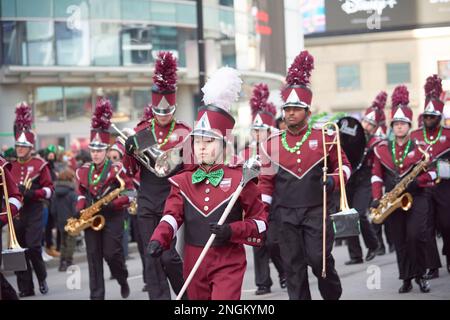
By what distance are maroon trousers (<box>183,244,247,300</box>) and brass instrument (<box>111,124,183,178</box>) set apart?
3.17 meters

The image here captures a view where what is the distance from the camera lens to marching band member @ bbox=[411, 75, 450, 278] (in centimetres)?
1298

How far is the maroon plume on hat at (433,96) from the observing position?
12.9 meters

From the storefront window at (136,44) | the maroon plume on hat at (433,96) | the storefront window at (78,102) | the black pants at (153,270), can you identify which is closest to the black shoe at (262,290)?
the black pants at (153,270)

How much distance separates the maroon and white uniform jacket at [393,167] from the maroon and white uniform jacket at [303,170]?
232 centimetres

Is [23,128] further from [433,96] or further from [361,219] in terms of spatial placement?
[433,96]

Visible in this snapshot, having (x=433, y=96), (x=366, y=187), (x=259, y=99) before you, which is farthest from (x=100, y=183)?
(x=366, y=187)

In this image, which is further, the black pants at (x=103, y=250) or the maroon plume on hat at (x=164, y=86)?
the black pants at (x=103, y=250)

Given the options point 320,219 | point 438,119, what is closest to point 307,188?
point 320,219

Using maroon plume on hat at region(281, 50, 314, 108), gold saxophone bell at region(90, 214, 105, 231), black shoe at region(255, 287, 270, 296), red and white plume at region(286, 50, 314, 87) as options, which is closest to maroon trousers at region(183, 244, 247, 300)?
maroon plume on hat at region(281, 50, 314, 108)

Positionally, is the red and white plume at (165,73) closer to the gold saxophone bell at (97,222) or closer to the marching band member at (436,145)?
the gold saxophone bell at (97,222)

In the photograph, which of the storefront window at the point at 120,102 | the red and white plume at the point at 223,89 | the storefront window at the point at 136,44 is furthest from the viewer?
the storefront window at the point at 120,102

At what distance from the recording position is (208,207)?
8023 mm

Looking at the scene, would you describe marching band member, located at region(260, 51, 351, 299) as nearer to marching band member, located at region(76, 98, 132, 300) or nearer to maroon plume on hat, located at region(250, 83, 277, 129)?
marching band member, located at region(76, 98, 132, 300)
